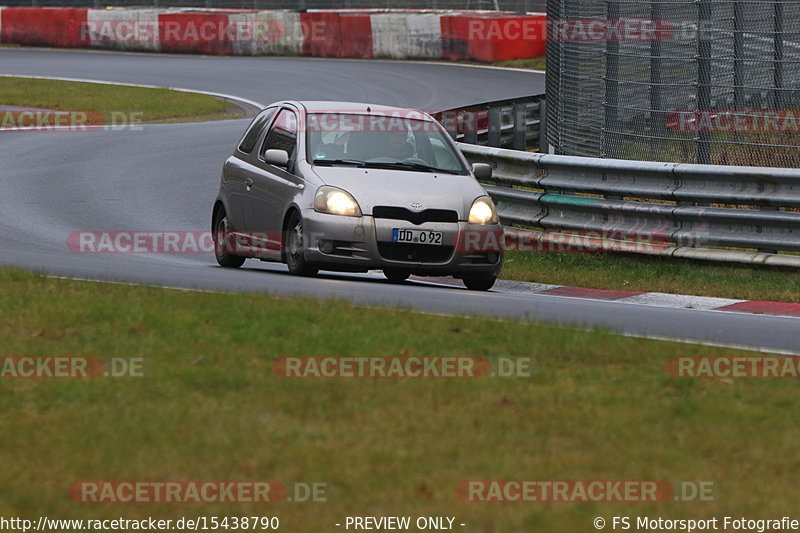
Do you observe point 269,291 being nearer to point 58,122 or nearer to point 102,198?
point 102,198

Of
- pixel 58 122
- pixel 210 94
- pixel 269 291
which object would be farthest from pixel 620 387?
pixel 210 94

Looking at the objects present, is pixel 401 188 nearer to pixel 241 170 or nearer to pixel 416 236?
pixel 416 236

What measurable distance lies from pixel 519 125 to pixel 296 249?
11880 mm

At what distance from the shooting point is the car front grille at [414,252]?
1240 cm

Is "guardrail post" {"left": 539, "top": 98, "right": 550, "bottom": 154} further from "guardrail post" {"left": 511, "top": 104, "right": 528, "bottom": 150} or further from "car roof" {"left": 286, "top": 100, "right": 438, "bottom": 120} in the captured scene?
"car roof" {"left": 286, "top": 100, "right": 438, "bottom": 120}

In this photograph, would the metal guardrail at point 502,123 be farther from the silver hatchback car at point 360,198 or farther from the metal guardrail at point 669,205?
the silver hatchback car at point 360,198

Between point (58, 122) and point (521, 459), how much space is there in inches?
926

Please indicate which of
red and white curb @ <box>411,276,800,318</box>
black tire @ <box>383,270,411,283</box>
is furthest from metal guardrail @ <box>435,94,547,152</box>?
black tire @ <box>383,270,411,283</box>

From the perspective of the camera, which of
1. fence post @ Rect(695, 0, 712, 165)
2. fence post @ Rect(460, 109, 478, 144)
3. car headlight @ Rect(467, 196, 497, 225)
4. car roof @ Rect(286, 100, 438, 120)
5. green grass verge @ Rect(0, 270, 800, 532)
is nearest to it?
green grass verge @ Rect(0, 270, 800, 532)

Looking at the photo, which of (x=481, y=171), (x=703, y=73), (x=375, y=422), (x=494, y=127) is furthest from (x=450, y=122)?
(x=375, y=422)

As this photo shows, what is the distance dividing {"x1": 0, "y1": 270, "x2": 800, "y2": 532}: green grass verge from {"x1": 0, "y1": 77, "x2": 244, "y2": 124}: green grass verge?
Result: 69.4 feet

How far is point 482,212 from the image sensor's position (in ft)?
41.9

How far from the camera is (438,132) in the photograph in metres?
13.8

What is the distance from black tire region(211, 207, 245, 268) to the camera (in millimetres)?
14289
